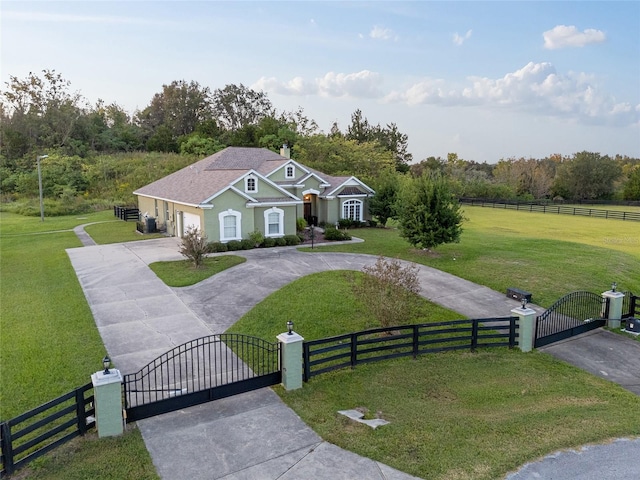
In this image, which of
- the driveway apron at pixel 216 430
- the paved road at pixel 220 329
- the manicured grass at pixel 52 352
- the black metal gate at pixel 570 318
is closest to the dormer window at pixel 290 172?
the paved road at pixel 220 329

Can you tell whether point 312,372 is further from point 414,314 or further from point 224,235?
point 224,235

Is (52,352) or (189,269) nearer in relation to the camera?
(52,352)

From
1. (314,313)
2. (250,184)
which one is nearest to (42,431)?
(314,313)

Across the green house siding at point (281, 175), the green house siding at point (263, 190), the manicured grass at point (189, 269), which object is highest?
the green house siding at point (281, 175)

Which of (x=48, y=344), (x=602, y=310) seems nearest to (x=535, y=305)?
(x=602, y=310)

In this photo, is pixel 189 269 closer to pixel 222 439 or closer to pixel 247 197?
pixel 247 197

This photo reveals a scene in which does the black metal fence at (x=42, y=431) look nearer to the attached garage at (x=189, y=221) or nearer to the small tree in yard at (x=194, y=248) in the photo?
the small tree in yard at (x=194, y=248)

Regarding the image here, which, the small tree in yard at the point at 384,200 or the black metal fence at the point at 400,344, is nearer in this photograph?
the black metal fence at the point at 400,344
